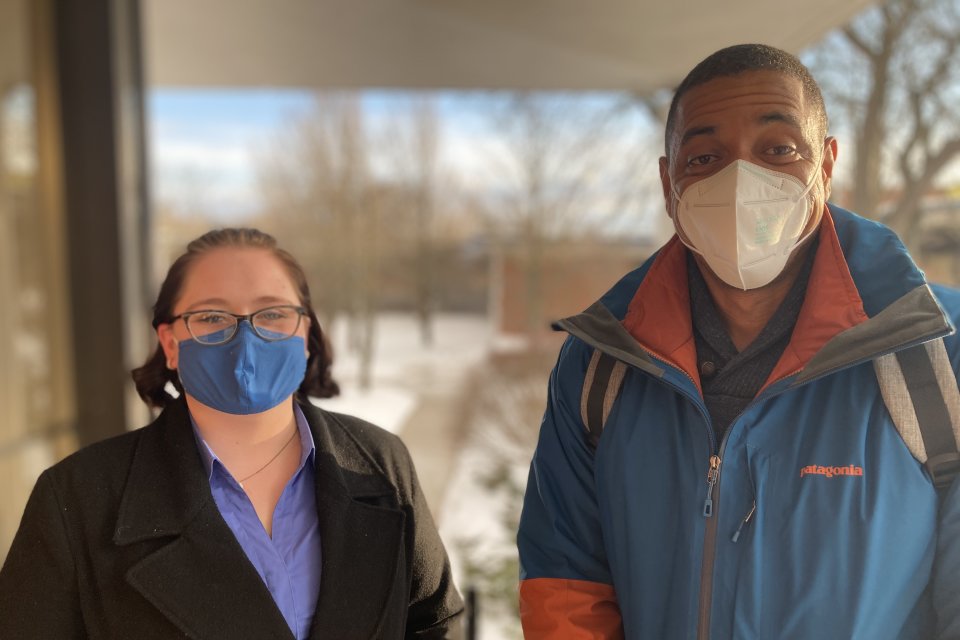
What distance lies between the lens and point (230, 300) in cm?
119

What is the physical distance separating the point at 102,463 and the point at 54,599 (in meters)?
0.20

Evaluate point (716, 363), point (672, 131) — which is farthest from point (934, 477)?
point (672, 131)

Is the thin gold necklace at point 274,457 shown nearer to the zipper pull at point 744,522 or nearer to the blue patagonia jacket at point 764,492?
the blue patagonia jacket at point 764,492

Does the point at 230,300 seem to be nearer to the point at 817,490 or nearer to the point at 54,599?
the point at 54,599

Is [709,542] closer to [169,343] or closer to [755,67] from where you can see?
[755,67]

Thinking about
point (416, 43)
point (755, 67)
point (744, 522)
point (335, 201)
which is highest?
point (416, 43)

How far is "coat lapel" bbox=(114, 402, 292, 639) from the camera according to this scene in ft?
3.50

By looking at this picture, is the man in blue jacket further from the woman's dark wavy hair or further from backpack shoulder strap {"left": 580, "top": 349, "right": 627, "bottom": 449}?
the woman's dark wavy hair

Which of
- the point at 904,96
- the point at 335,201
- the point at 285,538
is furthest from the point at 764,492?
the point at 335,201

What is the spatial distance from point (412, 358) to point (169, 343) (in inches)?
92.8

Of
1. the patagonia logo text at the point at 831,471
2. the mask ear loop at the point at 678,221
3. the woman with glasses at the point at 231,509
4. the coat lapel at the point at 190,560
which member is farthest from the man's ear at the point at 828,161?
the coat lapel at the point at 190,560

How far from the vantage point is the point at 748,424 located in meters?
1.00

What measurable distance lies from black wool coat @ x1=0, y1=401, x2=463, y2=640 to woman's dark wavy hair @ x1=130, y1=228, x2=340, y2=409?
0.26ft

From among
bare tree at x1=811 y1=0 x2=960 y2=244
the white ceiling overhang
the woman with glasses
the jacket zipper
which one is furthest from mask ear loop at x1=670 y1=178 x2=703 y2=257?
bare tree at x1=811 y1=0 x2=960 y2=244
